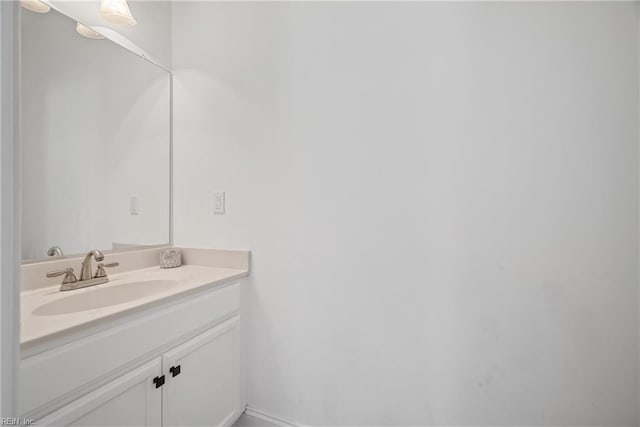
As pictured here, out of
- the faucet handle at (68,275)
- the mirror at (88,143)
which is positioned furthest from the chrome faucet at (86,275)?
the mirror at (88,143)

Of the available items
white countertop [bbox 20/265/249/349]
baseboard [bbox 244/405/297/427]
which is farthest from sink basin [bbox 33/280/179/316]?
baseboard [bbox 244/405/297/427]

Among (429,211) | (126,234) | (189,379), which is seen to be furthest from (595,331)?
(126,234)

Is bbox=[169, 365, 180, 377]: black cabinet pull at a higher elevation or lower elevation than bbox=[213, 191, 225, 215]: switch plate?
lower

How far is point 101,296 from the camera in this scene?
4.10ft

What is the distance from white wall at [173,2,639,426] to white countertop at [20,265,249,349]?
0.23m

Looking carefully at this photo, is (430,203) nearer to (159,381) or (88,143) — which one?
(159,381)

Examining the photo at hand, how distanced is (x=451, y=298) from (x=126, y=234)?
1655 millimetres

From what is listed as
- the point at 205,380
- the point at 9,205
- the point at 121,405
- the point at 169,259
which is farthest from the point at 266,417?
the point at 9,205

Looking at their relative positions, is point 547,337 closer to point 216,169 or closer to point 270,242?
point 270,242

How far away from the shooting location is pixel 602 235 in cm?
109

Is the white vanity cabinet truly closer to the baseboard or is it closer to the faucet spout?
the baseboard

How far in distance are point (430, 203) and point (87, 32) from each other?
5.76 feet

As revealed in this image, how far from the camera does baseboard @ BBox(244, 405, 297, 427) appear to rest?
1473 millimetres

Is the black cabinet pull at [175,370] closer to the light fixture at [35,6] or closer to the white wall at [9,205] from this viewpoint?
the white wall at [9,205]
